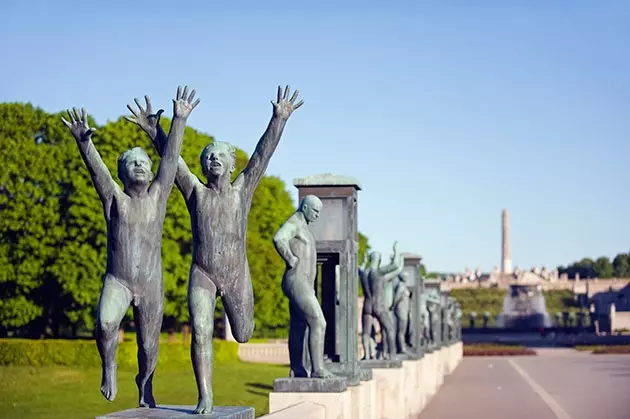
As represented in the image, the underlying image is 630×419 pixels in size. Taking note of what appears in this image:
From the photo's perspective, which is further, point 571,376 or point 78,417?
point 571,376

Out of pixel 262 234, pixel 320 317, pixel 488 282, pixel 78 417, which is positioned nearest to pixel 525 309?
pixel 488 282

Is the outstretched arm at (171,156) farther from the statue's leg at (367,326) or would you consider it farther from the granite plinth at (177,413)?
the statue's leg at (367,326)

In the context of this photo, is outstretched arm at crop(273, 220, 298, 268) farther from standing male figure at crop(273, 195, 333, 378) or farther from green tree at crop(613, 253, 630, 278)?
green tree at crop(613, 253, 630, 278)

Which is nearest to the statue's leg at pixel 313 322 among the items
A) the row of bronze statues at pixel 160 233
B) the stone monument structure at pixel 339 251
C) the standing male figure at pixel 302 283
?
the standing male figure at pixel 302 283

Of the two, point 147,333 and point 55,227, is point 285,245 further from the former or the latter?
point 55,227

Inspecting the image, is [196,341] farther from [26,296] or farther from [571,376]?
[26,296]

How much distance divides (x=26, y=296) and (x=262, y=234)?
48.5 ft

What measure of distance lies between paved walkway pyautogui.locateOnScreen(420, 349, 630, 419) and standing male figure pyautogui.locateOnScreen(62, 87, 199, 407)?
1194 cm

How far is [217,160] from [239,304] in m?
1.08

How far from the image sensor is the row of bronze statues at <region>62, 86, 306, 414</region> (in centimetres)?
751

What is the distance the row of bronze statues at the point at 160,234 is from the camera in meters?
7.51

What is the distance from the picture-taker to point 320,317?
36.1 feet

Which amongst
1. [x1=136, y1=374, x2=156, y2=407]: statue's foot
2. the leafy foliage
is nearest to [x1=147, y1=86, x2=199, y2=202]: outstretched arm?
[x1=136, y1=374, x2=156, y2=407]: statue's foot

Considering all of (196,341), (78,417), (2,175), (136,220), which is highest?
(2,175)
